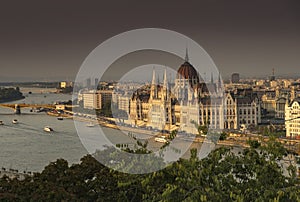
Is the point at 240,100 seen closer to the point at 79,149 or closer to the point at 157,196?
the point at 79,149

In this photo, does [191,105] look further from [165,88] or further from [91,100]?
[91,100]

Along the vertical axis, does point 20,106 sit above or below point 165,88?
below

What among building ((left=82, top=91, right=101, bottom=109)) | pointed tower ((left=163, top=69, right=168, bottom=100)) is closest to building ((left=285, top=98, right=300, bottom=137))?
pointed tower ((left=163, top=69, right=168, bottom=100))

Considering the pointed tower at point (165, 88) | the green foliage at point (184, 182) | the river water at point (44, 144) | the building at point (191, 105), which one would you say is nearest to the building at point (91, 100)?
the building at point (191, 105)

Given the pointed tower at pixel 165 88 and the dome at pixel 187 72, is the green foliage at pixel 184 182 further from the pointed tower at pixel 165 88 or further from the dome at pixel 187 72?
the pointed tower at pixel 165 88

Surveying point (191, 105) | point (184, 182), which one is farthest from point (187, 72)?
point (184, 182)
